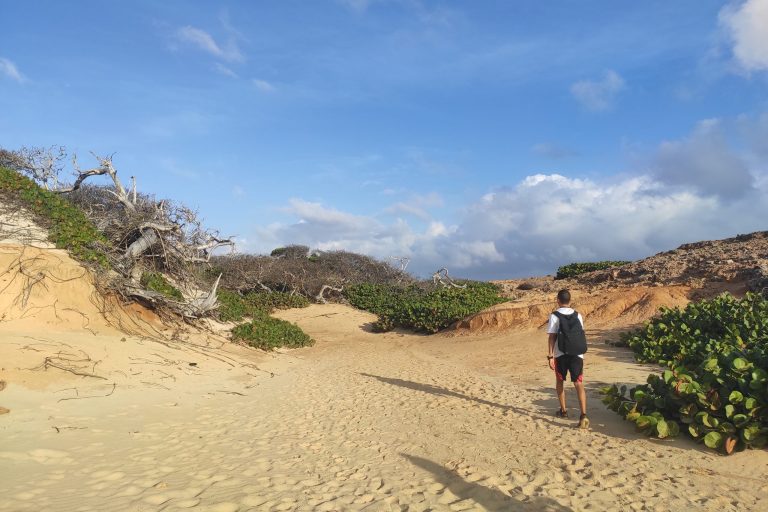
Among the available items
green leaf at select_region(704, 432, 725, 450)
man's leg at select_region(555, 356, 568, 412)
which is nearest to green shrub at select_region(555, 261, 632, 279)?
man's leg at select_region(555, 356, 568, 412)

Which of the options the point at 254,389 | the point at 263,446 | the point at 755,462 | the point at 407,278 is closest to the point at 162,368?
the point at 254,389

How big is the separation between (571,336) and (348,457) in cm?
306

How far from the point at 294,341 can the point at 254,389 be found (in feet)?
18.6

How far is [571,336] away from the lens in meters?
6.44

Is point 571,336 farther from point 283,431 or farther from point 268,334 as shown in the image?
point 268,334

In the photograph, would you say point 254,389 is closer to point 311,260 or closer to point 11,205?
point 11,205

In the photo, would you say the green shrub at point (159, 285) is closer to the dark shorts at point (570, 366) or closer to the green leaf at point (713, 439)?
the dark shorts at point (570, 366)

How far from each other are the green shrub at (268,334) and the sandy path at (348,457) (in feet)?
15.3

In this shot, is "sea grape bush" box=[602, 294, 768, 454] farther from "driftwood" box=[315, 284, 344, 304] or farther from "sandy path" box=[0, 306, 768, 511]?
"driftwood" box=[315, 284, 344, 304]

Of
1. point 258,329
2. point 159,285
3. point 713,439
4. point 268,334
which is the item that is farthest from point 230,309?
point 713,439

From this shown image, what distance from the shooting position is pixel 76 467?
4641 millimetres

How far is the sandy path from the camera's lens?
4.08 metres

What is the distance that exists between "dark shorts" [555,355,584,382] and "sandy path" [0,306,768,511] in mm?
554

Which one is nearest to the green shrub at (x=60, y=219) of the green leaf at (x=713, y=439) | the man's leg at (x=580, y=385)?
the man's leg at (x=580, y=385)
